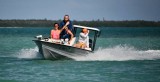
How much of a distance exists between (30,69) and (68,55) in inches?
117

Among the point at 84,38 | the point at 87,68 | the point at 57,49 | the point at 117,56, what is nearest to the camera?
the point at 87,68

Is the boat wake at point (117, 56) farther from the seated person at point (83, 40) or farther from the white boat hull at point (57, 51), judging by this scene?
the seated person at point (83, 40)

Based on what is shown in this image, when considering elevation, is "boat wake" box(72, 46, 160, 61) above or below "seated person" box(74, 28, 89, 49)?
below

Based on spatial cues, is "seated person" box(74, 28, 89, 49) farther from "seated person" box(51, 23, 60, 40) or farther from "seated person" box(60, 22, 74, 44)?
"seated person" box(51, 23, 60, 40)

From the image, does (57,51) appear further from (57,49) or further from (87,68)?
(87,68)

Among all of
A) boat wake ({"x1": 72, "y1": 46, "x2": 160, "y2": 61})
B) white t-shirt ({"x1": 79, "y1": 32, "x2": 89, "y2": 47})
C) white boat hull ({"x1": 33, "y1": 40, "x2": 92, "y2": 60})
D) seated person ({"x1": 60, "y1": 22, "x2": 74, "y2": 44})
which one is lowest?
boat wake ({"x1": 72, "y1": 46, "x2": 160, "y2": 61})

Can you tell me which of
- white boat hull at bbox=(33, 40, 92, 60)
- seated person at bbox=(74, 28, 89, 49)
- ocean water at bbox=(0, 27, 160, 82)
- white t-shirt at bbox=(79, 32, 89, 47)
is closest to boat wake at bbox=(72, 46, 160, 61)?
ocean water at bbox=(0, 27, 160, 82)

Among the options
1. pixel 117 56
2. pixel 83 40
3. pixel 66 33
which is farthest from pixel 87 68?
pixel 117 56

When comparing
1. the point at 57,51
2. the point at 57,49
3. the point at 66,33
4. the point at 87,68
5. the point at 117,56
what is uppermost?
the point at 66,33

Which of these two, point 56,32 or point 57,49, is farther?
point 57,49

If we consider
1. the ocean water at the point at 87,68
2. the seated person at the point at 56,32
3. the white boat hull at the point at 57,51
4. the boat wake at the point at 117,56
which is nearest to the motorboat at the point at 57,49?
the white boat hull at the point at 57,51

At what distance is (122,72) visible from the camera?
23.3 m

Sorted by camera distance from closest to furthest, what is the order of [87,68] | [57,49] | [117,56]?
[87,68] → [57,49] → [117,56]

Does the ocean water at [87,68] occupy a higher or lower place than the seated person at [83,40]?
lower
